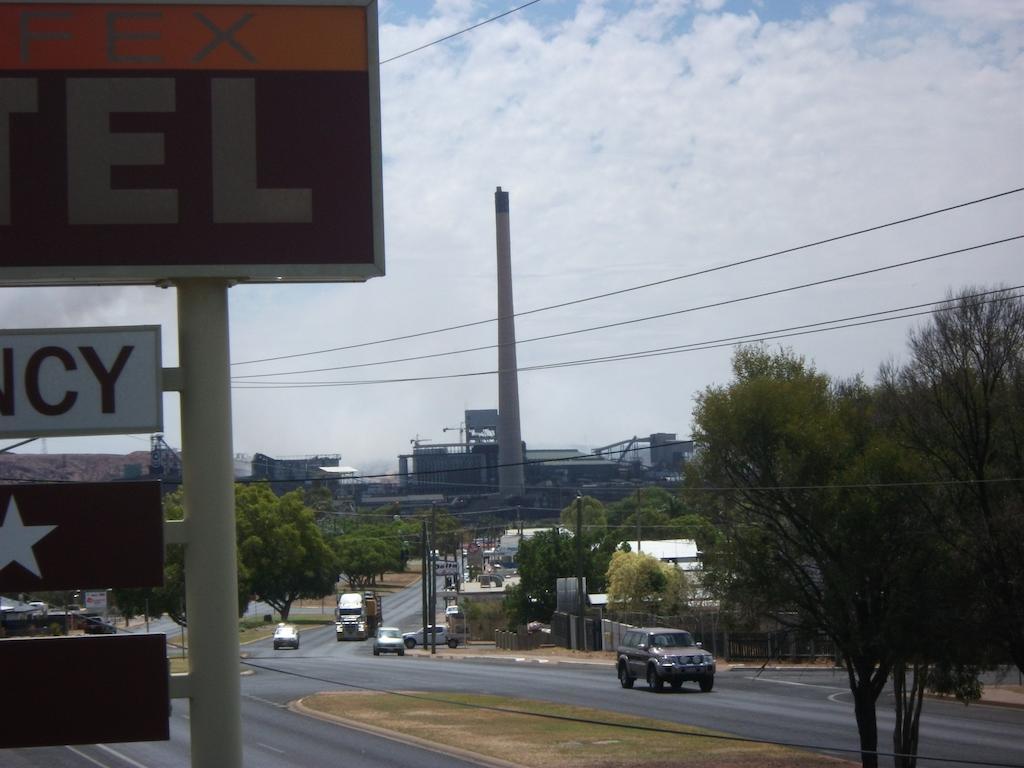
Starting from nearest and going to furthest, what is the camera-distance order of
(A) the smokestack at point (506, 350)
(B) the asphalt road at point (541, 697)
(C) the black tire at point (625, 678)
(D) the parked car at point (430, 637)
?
(B) the asphalt road at point (541, 697) < (C) the black tire at point (625, 678) < (D) the parked car at point (430, 637) < (A) the smokestack at point (506, 350)

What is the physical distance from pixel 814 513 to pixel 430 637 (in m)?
51.7

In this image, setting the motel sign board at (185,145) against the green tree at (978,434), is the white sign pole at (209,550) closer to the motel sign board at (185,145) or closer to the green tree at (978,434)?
the motel sign board at (185,145)

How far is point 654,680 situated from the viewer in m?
35.8

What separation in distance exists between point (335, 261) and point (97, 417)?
1.37 m

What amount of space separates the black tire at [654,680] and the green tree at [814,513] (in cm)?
1414

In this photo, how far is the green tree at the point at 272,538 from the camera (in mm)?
36875

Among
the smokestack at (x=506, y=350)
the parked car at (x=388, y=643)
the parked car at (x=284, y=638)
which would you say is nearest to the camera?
the parked car at (x=284, y=638)

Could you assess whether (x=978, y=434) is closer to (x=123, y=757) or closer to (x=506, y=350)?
(x=123, y=757)

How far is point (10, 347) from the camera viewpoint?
554 cm

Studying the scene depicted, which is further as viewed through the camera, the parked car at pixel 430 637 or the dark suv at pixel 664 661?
the parked car at pixel 430 637

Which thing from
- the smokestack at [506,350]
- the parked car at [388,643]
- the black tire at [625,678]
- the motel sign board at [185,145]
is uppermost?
the smokestack at [506,350]

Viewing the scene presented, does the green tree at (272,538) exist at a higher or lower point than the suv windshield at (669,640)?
higher

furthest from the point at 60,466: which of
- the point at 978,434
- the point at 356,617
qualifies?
the point at 356,617

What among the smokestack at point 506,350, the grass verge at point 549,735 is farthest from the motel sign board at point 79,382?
the smokestack at point 506,350
